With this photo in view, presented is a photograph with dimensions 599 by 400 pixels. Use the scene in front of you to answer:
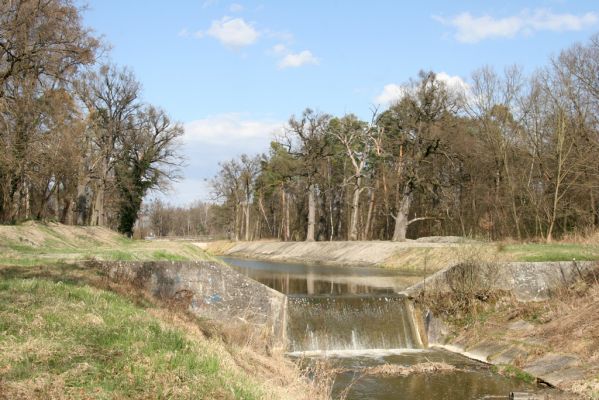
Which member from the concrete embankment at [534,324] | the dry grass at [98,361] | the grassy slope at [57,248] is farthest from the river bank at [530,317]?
the grassy slope at [57,248]

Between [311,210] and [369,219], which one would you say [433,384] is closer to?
[311,210]

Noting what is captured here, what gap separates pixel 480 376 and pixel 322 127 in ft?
137

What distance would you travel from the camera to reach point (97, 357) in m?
7.04

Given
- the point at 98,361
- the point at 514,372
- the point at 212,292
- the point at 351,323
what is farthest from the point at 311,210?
the point at 98,361

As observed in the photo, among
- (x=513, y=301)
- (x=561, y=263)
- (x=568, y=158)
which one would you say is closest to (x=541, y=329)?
(x=513, y=301)

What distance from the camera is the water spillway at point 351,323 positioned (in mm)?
17500

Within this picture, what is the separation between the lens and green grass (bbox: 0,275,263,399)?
19.9ft

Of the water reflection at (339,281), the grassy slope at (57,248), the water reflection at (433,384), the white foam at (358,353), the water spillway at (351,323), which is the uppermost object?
the grassy slope at (57,248)

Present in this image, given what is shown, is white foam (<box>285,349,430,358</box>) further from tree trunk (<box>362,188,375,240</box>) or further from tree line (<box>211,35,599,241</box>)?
tree trunk (<box>362,188,375,240</box>)

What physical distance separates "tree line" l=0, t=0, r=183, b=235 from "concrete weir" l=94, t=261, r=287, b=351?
1058 centimetres

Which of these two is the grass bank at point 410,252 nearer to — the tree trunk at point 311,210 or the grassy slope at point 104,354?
the tree trunk at point 311,210

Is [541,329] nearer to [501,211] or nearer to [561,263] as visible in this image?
[561,263]

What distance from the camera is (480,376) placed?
1375 cm

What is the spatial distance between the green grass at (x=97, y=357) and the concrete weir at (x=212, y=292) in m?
6.41
